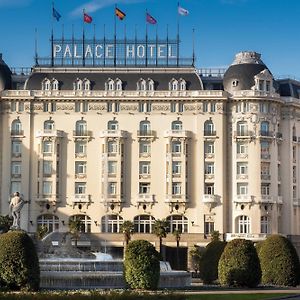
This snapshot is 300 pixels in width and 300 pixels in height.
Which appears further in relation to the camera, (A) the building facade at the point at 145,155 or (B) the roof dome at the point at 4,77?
(B) the roof dome at the point at 4,77

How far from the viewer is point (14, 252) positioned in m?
63.9

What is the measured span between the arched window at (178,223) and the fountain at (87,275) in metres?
63.2

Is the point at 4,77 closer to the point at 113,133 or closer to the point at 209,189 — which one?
the point at 113,133

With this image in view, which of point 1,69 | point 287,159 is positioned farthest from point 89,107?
point 287,159

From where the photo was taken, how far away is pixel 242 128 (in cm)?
13975

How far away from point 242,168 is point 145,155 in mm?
14387

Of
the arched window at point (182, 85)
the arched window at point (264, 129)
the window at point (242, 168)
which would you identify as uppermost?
the arched window at point (182, 85)

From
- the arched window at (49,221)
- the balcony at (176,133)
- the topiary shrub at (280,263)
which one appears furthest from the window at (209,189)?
the topiary shrub at (280,263)

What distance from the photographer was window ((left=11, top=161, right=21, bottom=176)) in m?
139

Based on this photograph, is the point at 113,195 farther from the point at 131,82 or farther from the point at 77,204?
the point at 131,82

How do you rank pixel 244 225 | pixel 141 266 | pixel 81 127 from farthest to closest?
pixel 81 127 → pixel 244 225 → pixel 141 266

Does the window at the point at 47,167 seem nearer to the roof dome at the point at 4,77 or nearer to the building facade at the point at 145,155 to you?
the building facade at the point at 145,155

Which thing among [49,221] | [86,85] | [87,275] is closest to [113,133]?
[86,85]

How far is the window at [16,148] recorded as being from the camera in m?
139
